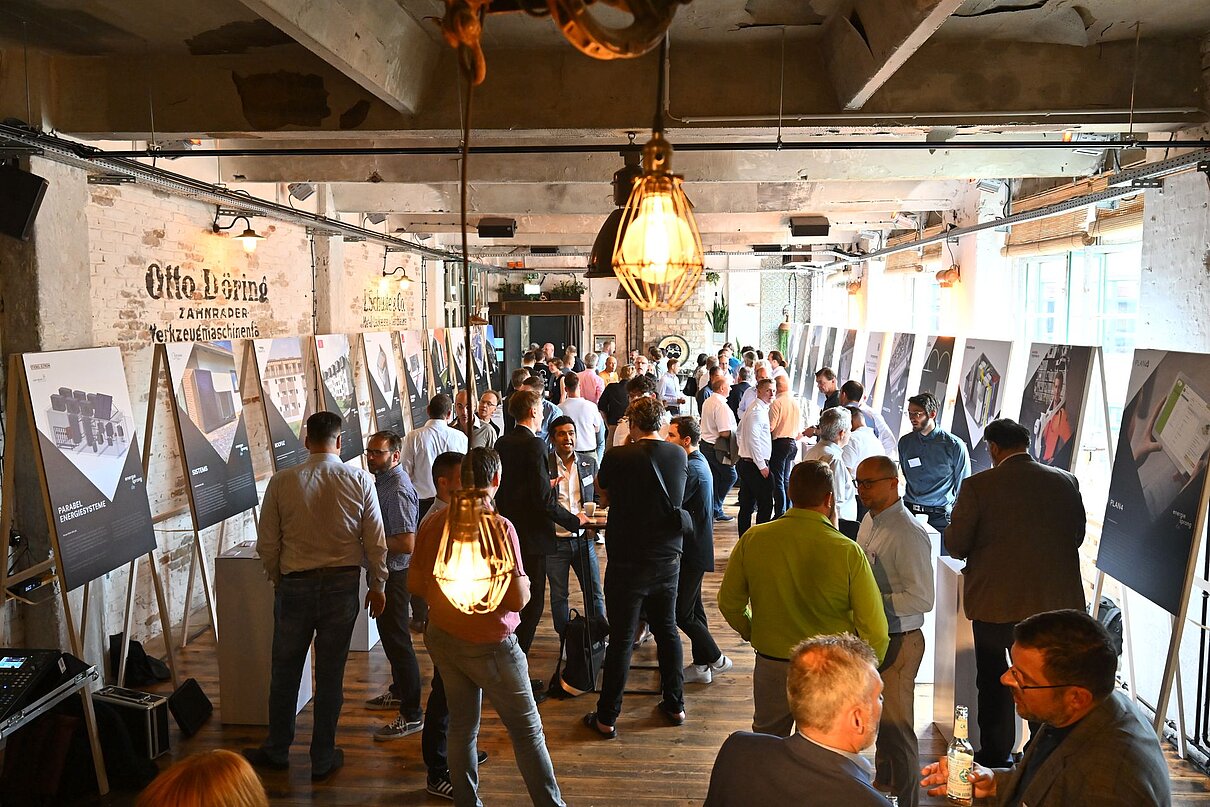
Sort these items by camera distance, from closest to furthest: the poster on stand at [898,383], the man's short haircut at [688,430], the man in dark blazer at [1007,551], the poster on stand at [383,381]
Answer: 1. the man in dark blazer at [1007,551]
2. the man's short haircut at [688,430]
3. the poster on stand at [898,383]
4. the poster on stand at [383,381]

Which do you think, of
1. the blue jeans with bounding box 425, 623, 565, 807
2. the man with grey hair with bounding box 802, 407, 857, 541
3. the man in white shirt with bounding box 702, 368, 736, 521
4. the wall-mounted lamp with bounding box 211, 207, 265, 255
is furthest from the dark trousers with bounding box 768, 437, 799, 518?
the blue jeans with bounding box 425, 623, 565, 807

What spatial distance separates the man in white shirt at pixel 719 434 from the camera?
8.58 meters

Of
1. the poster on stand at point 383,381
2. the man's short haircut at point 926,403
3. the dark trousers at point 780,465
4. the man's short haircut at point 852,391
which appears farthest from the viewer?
the poster on stand at point 383,381

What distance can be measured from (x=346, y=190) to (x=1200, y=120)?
757cm

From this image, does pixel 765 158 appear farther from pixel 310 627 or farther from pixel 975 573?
pixel 310 627

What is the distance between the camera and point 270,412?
6848 millimetres

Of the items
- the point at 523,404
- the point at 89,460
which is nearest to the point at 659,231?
the point at 523,404

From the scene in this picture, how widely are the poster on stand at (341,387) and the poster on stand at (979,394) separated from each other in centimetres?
542

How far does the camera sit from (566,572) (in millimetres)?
5352

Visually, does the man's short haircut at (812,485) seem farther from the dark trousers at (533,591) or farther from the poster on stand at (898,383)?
the poster on stand at (898,383)

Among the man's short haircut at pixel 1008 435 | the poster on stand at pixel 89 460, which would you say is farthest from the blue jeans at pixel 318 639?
the man's short haircut at pixel 1008 435

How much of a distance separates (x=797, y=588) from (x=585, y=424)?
4962 mm

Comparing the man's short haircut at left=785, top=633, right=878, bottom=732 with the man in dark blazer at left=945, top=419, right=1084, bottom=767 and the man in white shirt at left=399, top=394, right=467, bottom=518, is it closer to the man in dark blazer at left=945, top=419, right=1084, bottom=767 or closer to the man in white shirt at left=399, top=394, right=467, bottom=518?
the man in dark blazer at left=945, top=419, right=1084, bottom=767

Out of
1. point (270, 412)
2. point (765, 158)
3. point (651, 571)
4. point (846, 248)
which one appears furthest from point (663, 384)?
point (651, 571)
